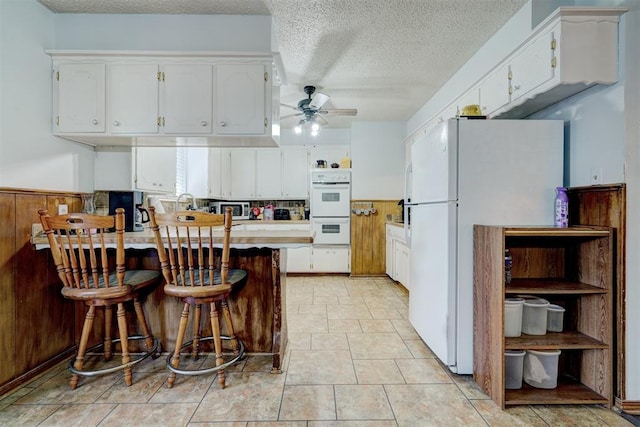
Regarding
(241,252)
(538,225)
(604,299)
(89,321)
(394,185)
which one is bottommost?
(89,321)

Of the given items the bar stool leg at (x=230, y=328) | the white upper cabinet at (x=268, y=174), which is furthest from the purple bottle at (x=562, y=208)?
the white upper cabinet at (x=268, y=174)

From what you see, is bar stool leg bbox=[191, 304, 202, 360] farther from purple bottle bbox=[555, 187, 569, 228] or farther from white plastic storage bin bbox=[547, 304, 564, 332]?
purple bottle bbox=[555, 187, 569, 228]

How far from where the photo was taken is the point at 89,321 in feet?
6.73

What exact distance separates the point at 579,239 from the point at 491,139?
82 cm

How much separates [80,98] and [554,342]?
3.52 meters

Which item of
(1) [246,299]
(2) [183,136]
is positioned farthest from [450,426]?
(2) [183,136]

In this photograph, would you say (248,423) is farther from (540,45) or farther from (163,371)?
(540,45)

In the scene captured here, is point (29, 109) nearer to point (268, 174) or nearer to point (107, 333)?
point (107, 333)

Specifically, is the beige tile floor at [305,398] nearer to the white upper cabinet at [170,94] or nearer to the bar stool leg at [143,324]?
the bar stool leg at [143,324]

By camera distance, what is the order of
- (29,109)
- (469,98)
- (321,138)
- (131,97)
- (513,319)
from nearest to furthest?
(513,319), (29,109), (131,97), (469,98), (321,138)

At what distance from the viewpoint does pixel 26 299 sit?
2.15 metres

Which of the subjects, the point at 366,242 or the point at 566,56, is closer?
the point at 566,56

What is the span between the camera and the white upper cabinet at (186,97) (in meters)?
2.46

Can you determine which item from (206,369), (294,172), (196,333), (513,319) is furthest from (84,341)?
(294,172)
